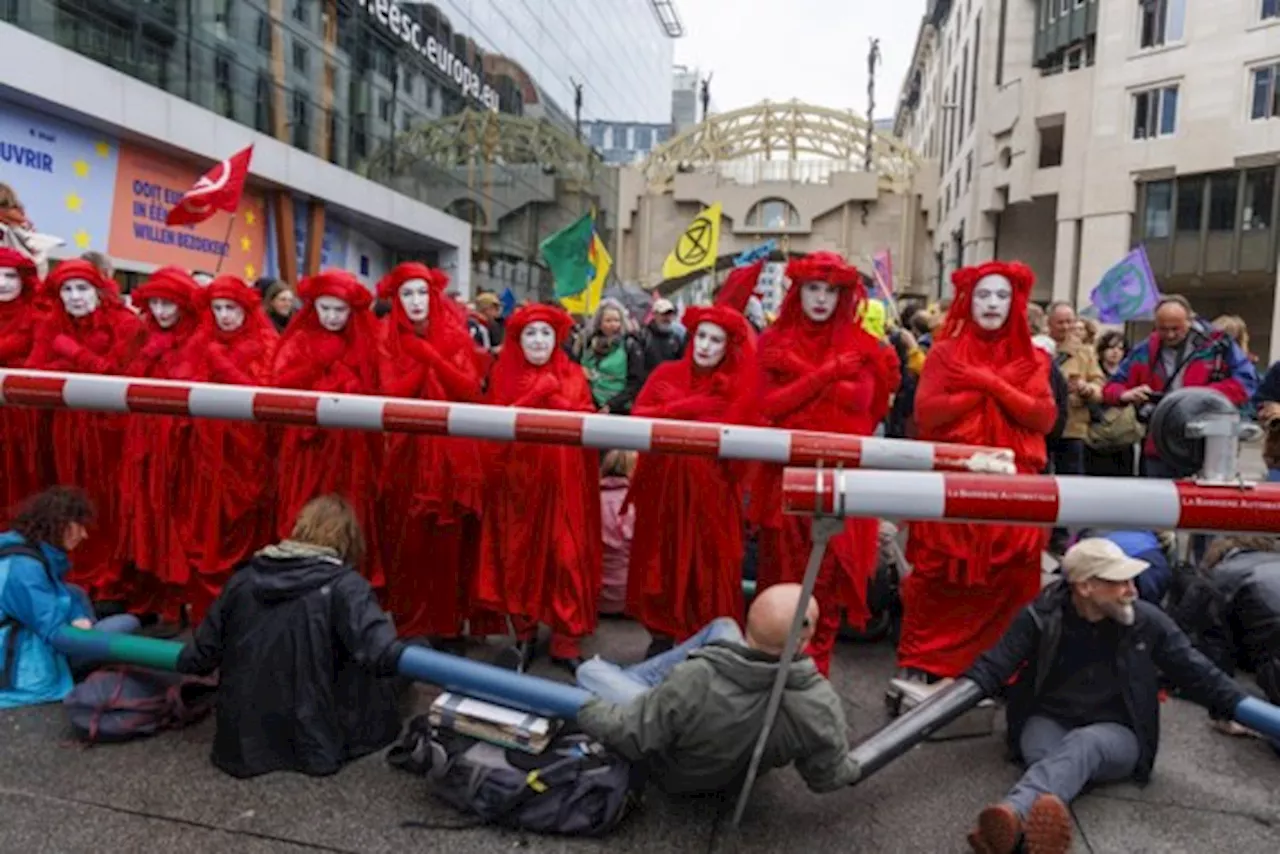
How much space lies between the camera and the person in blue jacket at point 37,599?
3.52 m

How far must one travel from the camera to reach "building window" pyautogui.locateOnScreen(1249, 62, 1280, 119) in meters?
Answer: 22.8

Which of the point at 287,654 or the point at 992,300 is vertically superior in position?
the point at 992,300

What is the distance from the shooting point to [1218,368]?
5.48 meters

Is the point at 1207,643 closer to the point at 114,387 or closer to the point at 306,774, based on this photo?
the point at 306,774

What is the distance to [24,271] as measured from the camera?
474cm

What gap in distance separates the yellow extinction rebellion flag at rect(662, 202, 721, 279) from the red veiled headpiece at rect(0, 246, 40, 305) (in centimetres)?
561

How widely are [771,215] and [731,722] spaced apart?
124ft

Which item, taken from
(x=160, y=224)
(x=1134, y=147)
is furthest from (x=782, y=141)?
(x=160, y=224)

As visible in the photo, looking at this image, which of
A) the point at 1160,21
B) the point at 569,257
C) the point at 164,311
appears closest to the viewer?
the point at 164,311

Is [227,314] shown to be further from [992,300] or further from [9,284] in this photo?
[992,300]

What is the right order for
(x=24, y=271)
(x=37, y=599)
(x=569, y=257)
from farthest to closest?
(x=569, y=257) → (x=24, y=271) → (x=37, y=599)

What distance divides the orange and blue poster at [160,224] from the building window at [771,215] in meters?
26.4

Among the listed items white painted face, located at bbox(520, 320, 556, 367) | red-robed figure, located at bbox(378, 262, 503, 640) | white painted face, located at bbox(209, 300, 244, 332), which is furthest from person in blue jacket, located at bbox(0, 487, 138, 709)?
white painted face, located at bbox(520, 320, 556, 367)

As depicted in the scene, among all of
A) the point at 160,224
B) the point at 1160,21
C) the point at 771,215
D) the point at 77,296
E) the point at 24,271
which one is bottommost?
the point at 77,296
